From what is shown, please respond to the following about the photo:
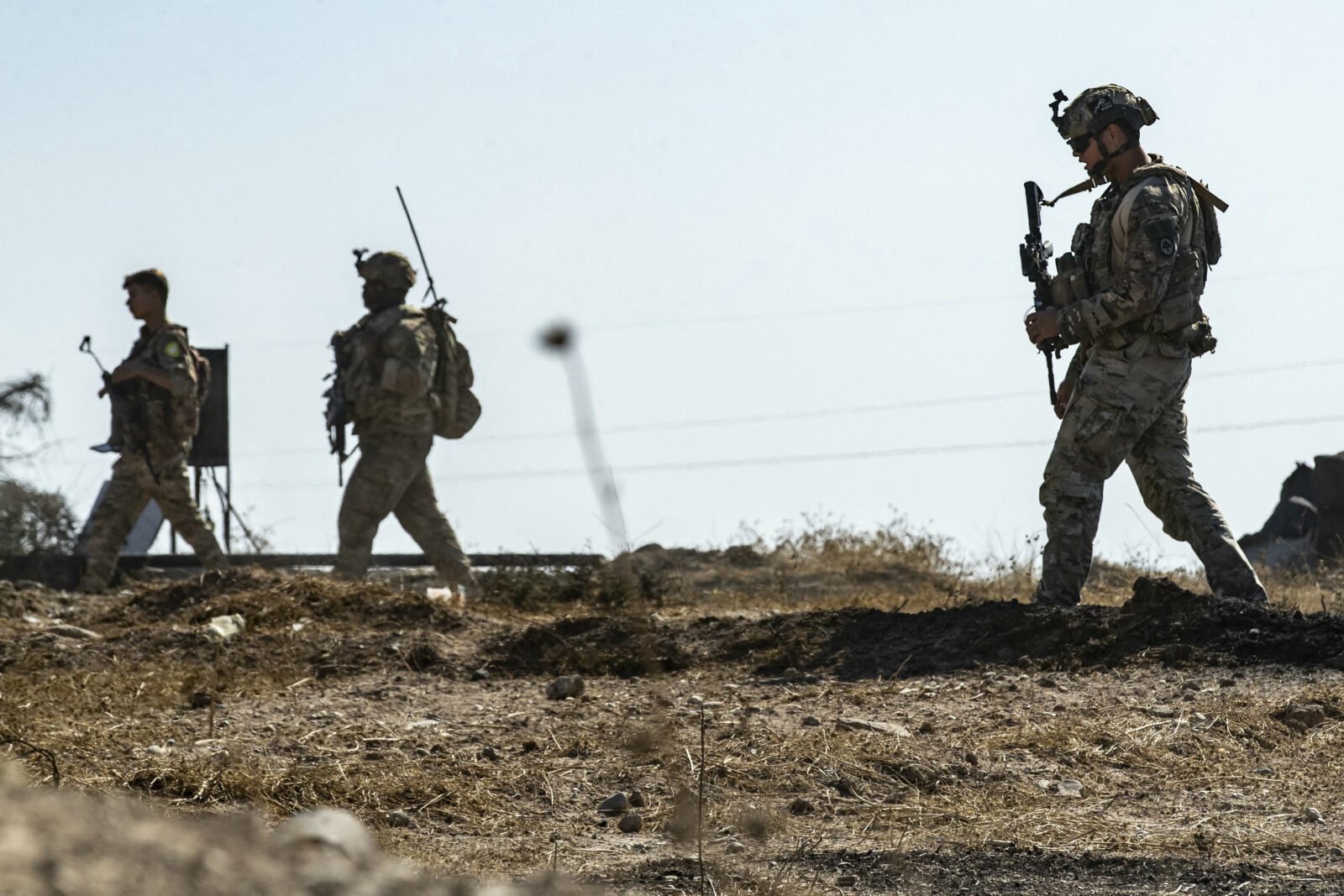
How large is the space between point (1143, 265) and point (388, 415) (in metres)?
5.62

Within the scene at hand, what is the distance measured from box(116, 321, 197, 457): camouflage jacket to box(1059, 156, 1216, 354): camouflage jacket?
677cm

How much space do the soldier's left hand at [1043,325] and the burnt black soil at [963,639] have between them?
1.21 metres

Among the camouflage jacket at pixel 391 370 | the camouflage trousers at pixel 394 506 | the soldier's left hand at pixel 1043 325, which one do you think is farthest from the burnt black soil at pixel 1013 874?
the camouflage trousers at pixel 394 506

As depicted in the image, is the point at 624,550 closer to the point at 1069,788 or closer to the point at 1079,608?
the point at 1069,788

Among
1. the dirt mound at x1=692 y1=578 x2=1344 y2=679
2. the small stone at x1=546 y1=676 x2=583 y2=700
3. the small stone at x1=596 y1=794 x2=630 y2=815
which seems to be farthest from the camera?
the small stone at x1=546 y1=676 x2=583 y2=700

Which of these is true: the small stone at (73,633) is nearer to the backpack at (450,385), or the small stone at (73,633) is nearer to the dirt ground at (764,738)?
the dirt ground at (764,738)

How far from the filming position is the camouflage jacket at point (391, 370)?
10.6 metres

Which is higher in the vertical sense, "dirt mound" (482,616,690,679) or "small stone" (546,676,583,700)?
"dirt mound" (482,616,690,679)

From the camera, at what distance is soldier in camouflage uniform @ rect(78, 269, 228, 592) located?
1139 centimetres

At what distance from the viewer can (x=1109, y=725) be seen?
5.60 m

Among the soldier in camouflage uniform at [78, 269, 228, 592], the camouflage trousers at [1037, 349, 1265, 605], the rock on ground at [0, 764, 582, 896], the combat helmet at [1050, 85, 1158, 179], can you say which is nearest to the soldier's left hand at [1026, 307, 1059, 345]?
the camouflage trousers at [1037, 349, 1265, 605]

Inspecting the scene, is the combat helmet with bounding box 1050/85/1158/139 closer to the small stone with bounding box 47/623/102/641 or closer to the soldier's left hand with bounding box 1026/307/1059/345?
the soldier's left hand with bounding box 1026/307/1059/345

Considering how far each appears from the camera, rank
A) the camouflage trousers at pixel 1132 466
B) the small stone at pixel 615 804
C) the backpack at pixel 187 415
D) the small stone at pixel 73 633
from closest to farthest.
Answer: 1. the small stone at pixel 615 804
2. the camouflage trousers at pixel 1132 466
3. the small stone at pixel 73 633
4. the backpack at pixel 187 415

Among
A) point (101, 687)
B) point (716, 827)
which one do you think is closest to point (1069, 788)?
point (716, 827)
